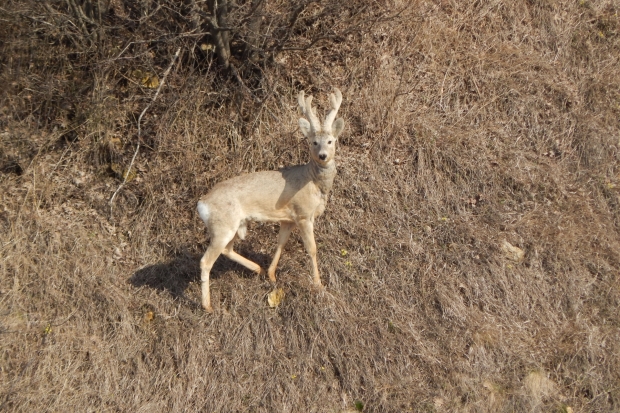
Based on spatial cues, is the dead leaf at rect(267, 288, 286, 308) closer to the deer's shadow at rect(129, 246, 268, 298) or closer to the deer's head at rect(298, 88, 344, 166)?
the deer's shadow at rect(129, 246, 268, 298)

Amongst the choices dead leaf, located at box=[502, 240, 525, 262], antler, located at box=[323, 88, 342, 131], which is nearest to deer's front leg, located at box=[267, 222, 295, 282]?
antler, located at box=[323, 88, 342, 131]

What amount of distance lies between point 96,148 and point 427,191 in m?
4.29

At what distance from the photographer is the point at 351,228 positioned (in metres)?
7.49

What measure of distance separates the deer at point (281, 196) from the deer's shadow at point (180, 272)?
530 millimetres

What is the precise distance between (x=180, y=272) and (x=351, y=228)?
2.09m

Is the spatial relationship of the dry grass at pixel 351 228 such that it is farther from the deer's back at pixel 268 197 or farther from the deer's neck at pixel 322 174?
the deer's neck at pixel 322 174

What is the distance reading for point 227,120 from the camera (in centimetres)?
828

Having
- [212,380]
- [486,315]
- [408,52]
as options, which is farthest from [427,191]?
[212,380]

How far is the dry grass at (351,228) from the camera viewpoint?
20.8ft

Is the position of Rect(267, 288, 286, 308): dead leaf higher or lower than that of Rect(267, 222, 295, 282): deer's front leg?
lower

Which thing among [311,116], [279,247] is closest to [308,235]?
[279,247]

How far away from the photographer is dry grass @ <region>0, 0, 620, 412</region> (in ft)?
20.8

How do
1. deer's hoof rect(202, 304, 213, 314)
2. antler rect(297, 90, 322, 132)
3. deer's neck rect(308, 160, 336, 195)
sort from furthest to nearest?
deer's hoof rect(202, 304, 213, 314), deer's neck rect(308, 160, 336, 195), antler rect(297, 90, 322, 132)

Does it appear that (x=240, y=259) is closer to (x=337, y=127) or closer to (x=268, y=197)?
(x=268, y=197)
